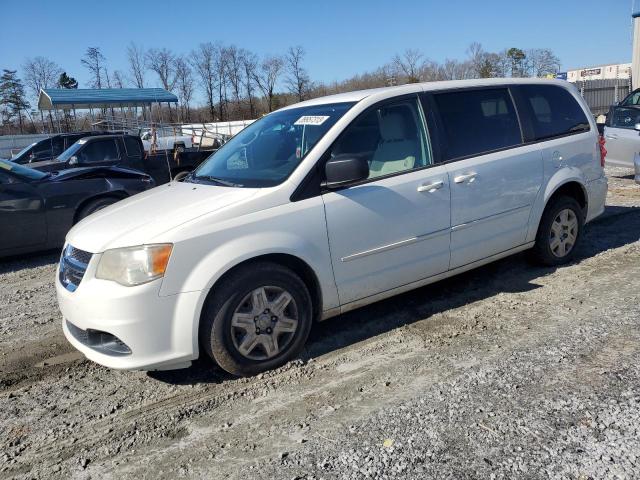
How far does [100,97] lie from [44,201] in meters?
22.5

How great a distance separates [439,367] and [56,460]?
7.66 feet

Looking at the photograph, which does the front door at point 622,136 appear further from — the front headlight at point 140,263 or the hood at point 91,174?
the front headlight at point 140,263

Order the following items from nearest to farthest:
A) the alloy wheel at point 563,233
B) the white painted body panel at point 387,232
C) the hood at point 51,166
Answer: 1. the white painted body panel at point 387,232
2. the alloy wheel at point 563,233
3. the hood at point 51,166

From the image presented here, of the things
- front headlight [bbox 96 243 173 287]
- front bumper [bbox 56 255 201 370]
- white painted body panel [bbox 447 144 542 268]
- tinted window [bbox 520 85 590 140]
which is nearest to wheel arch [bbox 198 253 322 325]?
front bumper [bbox 56 255 201 370]

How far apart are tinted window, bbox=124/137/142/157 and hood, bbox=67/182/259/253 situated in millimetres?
9247

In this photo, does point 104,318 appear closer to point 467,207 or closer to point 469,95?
point 467,207

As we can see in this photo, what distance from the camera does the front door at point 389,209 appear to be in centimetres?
385

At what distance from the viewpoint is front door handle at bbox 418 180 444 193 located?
13.7 ft

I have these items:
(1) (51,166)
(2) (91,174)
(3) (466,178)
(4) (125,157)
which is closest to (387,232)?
(3) (466,178)

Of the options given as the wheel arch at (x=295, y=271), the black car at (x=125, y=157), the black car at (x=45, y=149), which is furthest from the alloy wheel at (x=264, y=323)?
the black car at (x=45, y=149)

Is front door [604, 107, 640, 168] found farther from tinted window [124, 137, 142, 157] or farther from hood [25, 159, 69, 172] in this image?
hood [25, 159, 69, 172]

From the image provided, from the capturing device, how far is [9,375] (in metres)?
3.97

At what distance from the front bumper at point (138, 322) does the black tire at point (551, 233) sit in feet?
11.6

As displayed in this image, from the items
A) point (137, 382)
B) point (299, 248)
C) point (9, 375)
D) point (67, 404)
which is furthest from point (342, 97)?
point (9, 375)
